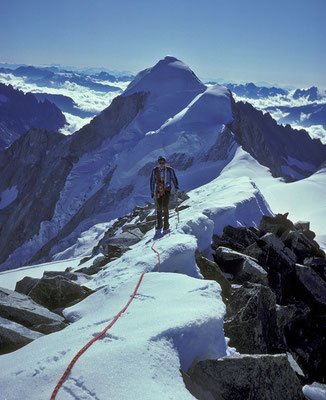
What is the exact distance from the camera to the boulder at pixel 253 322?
6.04m

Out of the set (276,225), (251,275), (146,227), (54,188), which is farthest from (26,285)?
(54,188)

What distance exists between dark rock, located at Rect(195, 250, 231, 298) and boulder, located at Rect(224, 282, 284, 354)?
108cm

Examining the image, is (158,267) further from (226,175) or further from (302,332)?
(226,175)

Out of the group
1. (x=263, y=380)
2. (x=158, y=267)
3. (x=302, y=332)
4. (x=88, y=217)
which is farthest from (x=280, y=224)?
(x=88, y=217)

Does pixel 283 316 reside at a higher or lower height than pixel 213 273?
lower

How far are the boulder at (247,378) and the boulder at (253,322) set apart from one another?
5.06ft

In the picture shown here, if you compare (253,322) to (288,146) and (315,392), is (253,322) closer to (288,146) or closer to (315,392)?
(315,392)

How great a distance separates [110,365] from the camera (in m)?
3.72

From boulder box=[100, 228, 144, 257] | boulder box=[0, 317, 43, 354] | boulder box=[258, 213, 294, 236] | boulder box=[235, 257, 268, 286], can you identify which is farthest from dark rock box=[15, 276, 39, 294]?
boulder box=[258, 213, 294, 236]

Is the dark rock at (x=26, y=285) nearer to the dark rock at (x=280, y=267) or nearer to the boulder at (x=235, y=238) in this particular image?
the boulder at (x=235, y=238)

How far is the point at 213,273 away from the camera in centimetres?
838

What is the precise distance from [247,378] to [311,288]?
730 centimetres

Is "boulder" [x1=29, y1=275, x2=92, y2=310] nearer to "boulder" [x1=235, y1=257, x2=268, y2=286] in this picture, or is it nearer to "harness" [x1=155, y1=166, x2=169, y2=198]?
"boulder" [x1=235, y1=257, x2=268, y2=286]

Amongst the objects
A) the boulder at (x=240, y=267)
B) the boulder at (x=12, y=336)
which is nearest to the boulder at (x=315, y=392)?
the boulder at (x=240, y=267)
